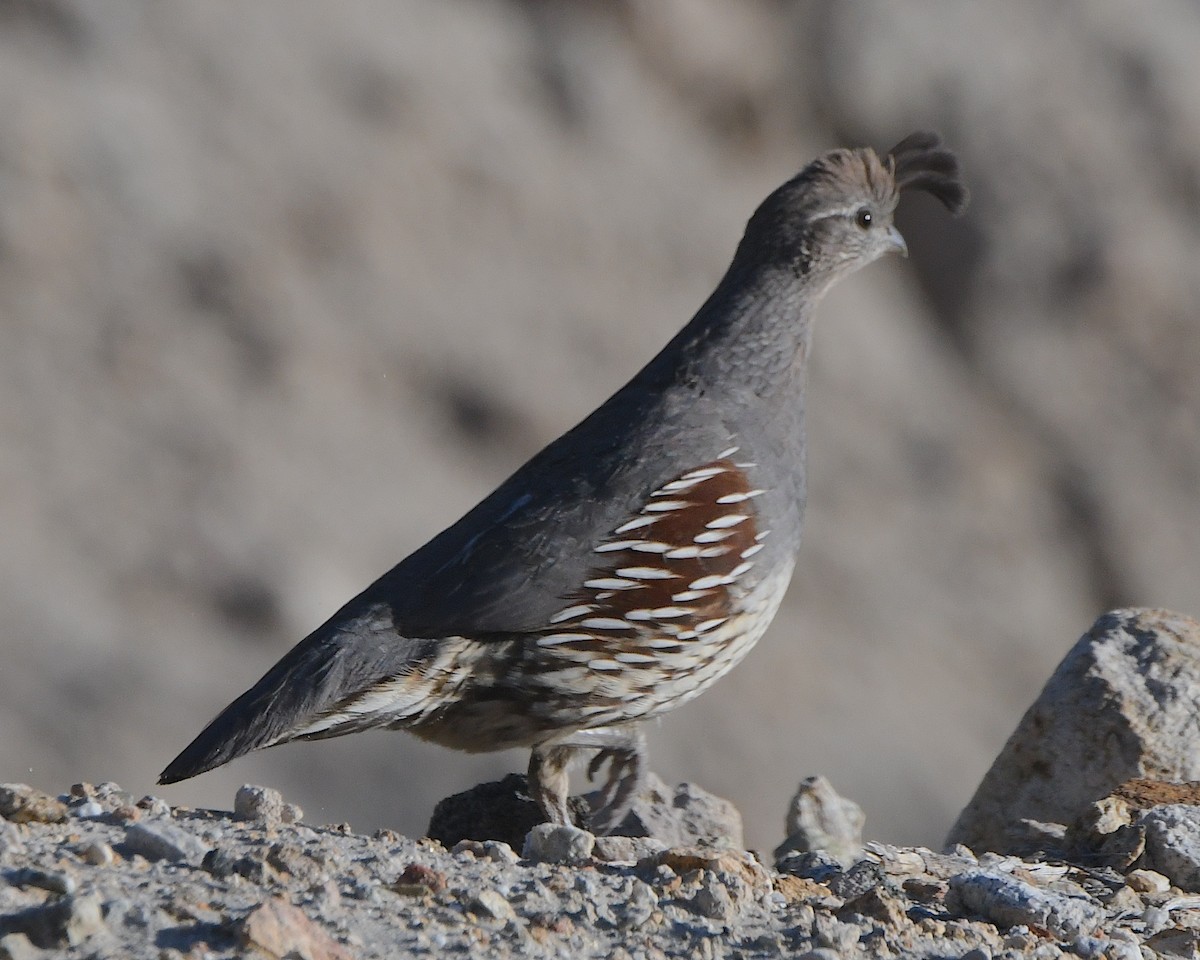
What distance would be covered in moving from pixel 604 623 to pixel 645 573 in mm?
197

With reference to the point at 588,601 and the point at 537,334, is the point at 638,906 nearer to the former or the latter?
the point at 588,601

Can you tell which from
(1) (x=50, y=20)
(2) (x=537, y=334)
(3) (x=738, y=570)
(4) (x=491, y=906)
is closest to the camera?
(4) (x=491, y=906)

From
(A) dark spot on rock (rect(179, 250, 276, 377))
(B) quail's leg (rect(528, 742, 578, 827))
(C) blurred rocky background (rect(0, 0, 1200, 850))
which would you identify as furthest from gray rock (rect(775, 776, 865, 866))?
(A) dark spot on rock (rect(179, 250, 276, 377))

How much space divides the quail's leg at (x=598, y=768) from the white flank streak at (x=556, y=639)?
34 centimetres

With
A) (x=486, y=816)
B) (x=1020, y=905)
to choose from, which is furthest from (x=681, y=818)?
(x=1020, y=905)

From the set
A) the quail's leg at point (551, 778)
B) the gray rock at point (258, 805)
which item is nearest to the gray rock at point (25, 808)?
the gray rock at point (258, 805)

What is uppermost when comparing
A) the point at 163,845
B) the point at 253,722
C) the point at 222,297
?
the point at 222,297

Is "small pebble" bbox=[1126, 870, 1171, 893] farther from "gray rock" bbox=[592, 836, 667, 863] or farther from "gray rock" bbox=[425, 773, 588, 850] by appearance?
"gray rock" bbox=[425, 773, 588, 850]

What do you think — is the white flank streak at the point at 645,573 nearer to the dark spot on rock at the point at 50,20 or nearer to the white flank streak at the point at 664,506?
the white flank streak at the point at 664,506

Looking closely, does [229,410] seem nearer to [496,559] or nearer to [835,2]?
[835,2]

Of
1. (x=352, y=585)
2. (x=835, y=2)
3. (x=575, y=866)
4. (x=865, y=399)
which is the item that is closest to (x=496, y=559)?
(x=575, y=866)

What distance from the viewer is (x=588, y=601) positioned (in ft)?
18.0

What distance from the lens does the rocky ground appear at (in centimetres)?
341

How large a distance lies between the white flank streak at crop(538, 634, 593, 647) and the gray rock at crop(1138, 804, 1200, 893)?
5.35 feet
